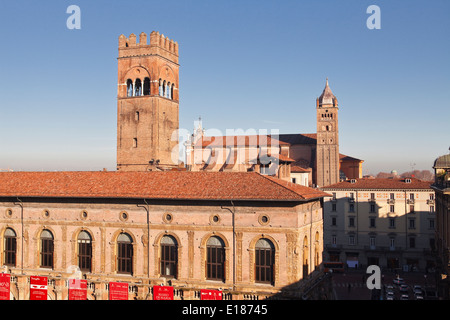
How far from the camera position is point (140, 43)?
54.1 meters

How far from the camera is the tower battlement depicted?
5344cm

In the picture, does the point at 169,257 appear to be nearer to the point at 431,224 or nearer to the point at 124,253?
the point at 124,253

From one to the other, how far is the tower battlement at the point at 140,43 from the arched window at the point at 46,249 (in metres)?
24.4

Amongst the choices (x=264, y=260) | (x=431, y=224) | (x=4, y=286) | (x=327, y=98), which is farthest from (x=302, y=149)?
(x=4, y=286)

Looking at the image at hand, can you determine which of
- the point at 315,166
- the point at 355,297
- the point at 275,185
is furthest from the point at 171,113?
the point at 315,166

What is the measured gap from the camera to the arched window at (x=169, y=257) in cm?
3450

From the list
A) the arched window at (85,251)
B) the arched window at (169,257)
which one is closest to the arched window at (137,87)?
the arched window at (85,251)

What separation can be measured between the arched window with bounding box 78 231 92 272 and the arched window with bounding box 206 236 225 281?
9.55 m

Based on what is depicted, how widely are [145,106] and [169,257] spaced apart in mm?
22896

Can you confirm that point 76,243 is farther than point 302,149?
No

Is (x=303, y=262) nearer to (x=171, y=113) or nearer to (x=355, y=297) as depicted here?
(x=355, y=297)

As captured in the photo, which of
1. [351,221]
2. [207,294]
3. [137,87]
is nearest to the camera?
[207,294]

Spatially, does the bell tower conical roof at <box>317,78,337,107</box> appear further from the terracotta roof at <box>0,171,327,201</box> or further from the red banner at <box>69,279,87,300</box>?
the red banner at <box>69,279,87,300</box>

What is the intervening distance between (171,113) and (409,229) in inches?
1578
